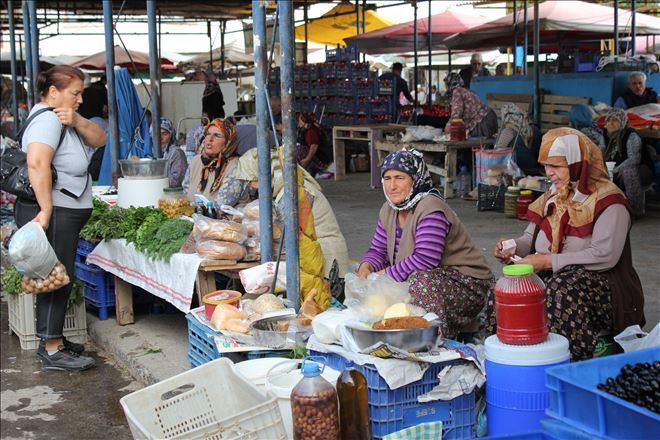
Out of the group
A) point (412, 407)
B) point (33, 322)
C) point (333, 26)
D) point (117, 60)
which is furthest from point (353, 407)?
point (333, 26)

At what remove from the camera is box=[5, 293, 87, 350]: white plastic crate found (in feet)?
21.5

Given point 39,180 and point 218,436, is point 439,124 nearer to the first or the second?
point 39,180

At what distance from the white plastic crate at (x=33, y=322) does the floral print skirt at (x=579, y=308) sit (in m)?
3.44

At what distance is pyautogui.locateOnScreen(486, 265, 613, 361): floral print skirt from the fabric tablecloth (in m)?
1.95

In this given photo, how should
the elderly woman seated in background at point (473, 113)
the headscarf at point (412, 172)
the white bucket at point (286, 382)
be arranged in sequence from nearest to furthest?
the white bucket at point (286, 382) < the headscarf at point (412, 172) < the elderly woman seated in background at point (473, 113)

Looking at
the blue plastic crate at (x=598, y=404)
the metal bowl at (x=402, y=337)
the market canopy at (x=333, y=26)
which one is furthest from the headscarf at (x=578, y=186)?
the market canopy at (x=333, y=26)

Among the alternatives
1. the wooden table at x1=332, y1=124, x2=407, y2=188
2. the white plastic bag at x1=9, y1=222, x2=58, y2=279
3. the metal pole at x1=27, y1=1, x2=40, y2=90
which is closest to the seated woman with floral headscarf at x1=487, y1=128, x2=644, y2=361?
the white plastic bag at x1=9, y1=222, x2=58, y2=279

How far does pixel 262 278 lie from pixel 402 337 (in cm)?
156

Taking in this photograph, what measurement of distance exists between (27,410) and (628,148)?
6.91 metres

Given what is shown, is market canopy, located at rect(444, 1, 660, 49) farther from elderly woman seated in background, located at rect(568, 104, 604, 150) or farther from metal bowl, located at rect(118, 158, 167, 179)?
metal bowl, located at rect(118, 158, 167, 179)

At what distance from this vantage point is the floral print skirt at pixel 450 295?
174 inches

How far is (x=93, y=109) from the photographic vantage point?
11.4 metres

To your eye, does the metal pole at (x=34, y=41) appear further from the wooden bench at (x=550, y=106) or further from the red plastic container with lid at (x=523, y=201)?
the wooden bench at (x=550, y=106)

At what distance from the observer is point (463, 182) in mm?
11719
